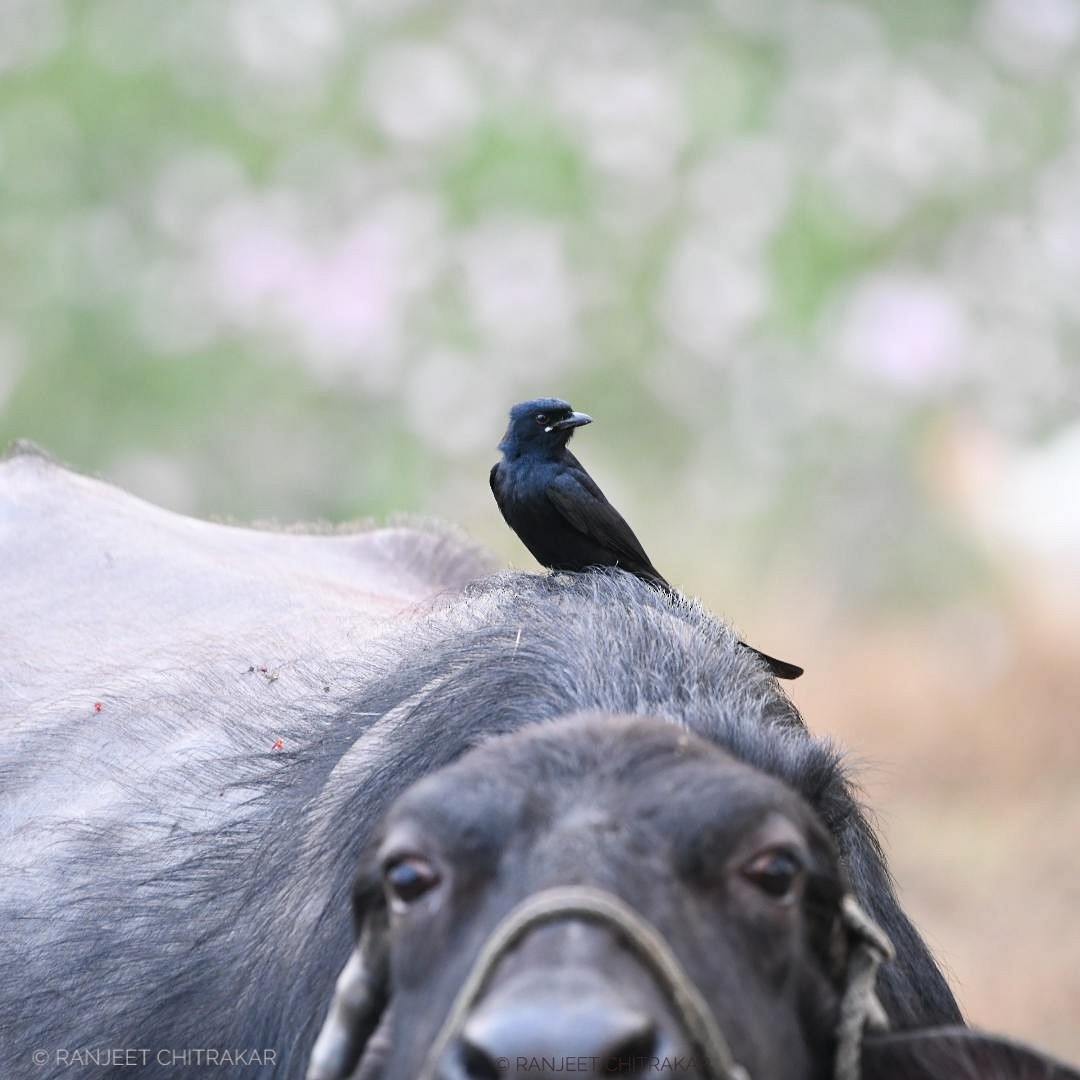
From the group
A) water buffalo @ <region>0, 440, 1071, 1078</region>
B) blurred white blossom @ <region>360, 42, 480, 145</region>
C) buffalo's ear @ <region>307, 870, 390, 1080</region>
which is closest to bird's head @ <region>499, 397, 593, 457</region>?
water buffalo @ <region>0, 440, 1071, 1078</region>

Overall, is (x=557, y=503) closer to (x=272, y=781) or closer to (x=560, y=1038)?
(x=272, y=781)

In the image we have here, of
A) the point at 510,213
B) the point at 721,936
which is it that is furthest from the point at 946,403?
the point at 721,936

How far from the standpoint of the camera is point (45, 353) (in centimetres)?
939

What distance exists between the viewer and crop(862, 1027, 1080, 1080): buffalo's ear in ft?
5.71

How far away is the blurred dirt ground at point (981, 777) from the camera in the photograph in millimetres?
5516

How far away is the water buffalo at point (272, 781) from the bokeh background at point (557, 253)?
5.40 m

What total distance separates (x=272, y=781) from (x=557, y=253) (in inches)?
286

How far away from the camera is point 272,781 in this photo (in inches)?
101

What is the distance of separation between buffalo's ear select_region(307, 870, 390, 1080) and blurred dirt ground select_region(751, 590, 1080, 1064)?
3.72 metres

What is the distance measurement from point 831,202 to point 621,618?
24.8ft

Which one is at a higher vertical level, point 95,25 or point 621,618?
point 95,25

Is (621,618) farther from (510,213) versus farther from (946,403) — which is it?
(510,213)

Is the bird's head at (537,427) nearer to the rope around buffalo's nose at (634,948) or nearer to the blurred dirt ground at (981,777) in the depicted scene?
the rope around buffalo's nose at (634,948)

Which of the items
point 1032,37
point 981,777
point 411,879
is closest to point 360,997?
point 411,879
